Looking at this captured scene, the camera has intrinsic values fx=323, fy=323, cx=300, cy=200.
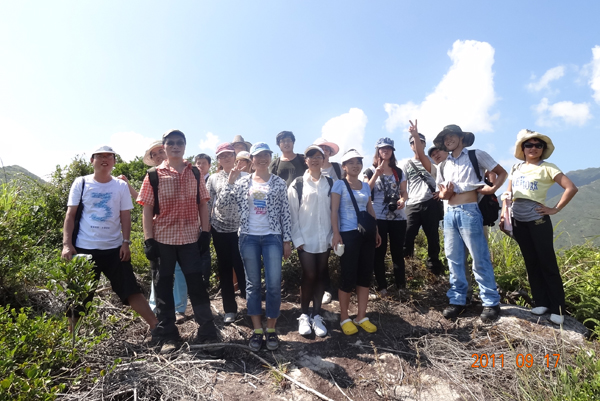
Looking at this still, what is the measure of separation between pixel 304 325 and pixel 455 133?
2.94 meters

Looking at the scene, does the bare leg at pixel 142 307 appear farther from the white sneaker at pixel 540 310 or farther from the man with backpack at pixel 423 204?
the white sneaker at pixel 540 310

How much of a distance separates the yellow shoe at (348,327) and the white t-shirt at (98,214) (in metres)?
2.62

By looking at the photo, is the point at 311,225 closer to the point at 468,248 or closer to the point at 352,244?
the point at 352,244

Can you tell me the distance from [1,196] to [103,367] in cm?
261

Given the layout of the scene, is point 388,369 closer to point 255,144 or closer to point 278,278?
point 278,278

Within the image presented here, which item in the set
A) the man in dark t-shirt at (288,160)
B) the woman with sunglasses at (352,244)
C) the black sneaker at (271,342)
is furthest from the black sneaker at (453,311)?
the man in dark t-shirt at (288,160)

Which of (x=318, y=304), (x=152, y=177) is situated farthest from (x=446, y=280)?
(x=152, y=177)

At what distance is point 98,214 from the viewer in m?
3.29

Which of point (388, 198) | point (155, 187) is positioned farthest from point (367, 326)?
point (155, 187)

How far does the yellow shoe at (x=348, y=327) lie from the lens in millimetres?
3711

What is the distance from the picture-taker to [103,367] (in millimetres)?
2717

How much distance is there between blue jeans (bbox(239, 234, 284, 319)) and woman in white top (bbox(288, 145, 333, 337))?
0.35 metres

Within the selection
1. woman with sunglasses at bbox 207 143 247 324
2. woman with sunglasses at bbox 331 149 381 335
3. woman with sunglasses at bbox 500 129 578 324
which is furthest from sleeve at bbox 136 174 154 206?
woman with sunglasses at bbox 500 129 578 324

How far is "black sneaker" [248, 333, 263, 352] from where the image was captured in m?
3.30
